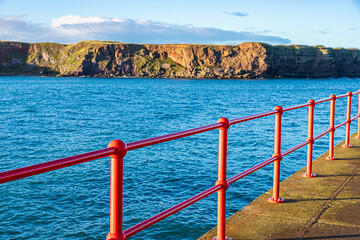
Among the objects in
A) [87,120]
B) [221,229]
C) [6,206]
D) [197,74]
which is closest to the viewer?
[221,229]

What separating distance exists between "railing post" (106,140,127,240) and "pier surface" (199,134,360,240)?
1.62m

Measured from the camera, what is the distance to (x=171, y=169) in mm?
16484

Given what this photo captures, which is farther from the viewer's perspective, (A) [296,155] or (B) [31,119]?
(B) [31,119]

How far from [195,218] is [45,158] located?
40.5 feet

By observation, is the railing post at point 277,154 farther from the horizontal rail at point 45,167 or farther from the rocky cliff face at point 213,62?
the rocky cliff face at point 213,62

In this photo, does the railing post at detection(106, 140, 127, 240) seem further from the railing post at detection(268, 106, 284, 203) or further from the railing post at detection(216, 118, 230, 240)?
the railing post at detection(268, 106, 284, 203)

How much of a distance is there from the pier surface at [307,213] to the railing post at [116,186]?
162 cm

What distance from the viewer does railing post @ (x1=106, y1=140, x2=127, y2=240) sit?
8.10 feet

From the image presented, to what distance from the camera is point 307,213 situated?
469 centimetres

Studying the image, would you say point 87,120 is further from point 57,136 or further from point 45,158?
point 45,158

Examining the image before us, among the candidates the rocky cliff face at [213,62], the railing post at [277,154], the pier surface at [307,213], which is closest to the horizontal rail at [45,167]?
the pier surface at [307,213]

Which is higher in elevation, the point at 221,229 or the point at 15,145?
the point at 221,229

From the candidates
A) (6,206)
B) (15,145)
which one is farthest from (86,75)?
(6,206)

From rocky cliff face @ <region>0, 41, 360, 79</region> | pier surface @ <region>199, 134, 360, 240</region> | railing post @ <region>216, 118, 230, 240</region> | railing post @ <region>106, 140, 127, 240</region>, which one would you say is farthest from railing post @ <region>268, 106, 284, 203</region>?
rocky cliff face @ <region>0, 41, 360, 79</region>
